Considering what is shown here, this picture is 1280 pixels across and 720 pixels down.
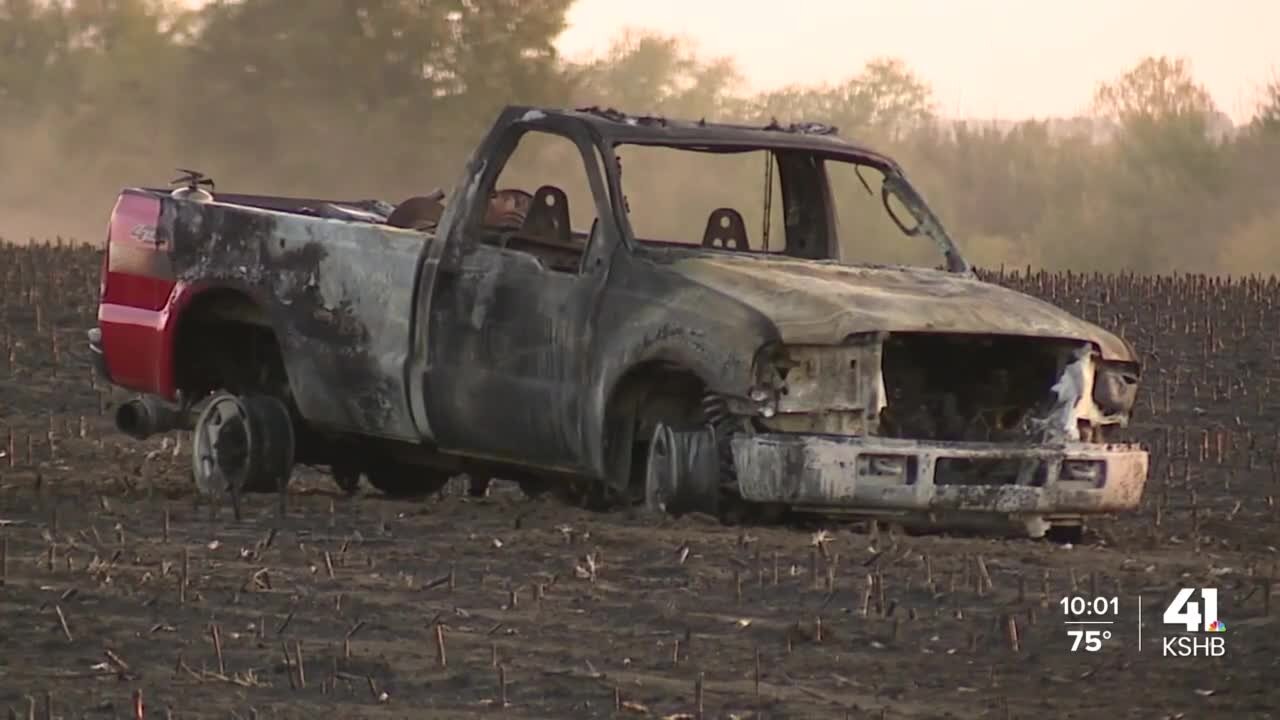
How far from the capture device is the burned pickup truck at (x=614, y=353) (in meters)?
11.2

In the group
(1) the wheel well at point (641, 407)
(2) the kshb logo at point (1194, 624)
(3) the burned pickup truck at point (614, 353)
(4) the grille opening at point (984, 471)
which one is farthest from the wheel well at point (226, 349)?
(2) the kshb logo at point (1194, 624)

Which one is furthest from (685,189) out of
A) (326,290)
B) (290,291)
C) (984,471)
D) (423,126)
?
(984,471)

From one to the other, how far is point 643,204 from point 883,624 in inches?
1904

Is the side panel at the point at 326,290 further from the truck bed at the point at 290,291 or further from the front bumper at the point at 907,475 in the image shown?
the front bumper at the point at 907,475

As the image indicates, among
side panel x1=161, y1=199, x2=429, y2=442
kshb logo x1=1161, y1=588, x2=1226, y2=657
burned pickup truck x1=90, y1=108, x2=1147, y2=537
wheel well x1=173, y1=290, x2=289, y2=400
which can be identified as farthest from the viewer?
wheel well x1=173, y1=290, x2=289, y2=400

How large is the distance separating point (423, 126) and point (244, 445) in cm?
4832

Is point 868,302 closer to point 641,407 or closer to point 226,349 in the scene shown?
point 641,407

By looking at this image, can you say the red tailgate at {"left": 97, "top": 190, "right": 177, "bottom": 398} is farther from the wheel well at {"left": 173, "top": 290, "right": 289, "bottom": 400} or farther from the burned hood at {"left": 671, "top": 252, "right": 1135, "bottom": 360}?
the burned hood at {"left": 671, "top": 252, "right": 1135, "bottom": 360}

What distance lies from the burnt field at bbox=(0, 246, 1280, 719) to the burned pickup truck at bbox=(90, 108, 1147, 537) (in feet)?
0.88

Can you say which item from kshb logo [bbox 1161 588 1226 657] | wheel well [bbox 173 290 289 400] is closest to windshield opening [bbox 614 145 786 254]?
wheel well [bbox 173 290 289 400]

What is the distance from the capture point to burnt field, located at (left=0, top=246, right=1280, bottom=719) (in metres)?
7.95

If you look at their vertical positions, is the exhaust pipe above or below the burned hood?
below

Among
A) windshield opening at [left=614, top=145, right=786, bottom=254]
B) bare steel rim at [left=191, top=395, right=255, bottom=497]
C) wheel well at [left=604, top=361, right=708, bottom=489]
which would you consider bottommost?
bare steel rim at [left=191, top=395, right=255, bottom=497]

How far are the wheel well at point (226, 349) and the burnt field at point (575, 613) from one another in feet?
1.88
